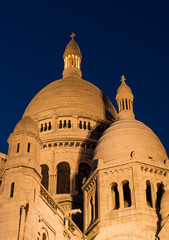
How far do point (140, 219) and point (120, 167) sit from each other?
436 centimetres

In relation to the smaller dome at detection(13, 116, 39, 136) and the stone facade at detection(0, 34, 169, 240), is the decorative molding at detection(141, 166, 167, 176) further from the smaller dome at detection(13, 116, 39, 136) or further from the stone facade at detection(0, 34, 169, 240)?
the smaller dome at detection(13, 116, 39, 136)

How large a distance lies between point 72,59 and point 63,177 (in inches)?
738

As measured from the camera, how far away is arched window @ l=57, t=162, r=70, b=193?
146 ft

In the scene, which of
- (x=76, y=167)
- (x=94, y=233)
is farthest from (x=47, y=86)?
(x=94, y=233)

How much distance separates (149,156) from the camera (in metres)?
37.0

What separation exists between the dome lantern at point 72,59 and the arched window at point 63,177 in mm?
15099

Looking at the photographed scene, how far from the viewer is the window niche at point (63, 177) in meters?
44.3

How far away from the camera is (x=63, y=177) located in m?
45.1

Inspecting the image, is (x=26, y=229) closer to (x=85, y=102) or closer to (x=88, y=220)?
(x=88, y=220)

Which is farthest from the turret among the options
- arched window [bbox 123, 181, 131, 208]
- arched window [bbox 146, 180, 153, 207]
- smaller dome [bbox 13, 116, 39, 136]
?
arched window [bbox 146, 180, 153, 207]

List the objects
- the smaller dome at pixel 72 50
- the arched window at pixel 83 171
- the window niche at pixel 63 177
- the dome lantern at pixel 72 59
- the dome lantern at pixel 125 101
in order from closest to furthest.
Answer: the dome lantern at pixel 125 101, the window niche at pixel 63 177, the arched window at pixel 83 171, the dome lantern at pixel 72 59, the smaller dome at pixel 72 50

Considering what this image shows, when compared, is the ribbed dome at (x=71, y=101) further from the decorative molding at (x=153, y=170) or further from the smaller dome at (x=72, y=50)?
the decorative molding at (x=153, y=170)

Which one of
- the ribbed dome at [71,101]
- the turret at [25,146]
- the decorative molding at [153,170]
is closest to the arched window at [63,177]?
the ribbed dome at [71,101]

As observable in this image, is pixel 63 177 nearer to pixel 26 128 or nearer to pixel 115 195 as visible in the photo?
pixel 115 195
